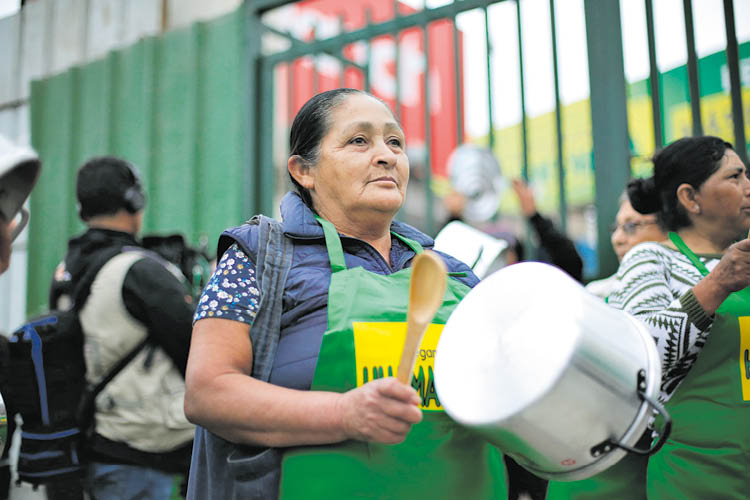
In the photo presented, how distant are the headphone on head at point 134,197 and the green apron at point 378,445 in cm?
126

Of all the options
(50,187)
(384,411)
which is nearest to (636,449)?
(384,411)

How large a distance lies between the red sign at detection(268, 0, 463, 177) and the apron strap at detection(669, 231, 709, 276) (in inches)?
84.8

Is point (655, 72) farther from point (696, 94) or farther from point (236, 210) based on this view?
point (236, 210)

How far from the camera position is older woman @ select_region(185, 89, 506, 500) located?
3.62 ft

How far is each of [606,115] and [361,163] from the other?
213cm

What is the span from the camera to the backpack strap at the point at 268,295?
3.93 feet

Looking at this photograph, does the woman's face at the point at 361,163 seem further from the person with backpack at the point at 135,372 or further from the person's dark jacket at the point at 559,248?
the person's dark jacket at the point at 559,248

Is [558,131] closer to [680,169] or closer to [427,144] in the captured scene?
[427,144]

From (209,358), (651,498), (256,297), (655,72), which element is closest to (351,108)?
(256,297)

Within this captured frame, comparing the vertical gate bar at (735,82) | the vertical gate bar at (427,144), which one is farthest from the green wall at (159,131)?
the vertical gate bar at (735,82)

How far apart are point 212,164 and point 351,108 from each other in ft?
11.4

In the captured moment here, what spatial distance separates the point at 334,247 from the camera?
4.30 feet

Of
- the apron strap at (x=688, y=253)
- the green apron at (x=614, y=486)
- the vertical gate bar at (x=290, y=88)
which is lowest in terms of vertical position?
the green apron at (x=614, y=486)

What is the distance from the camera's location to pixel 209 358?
115 cm
